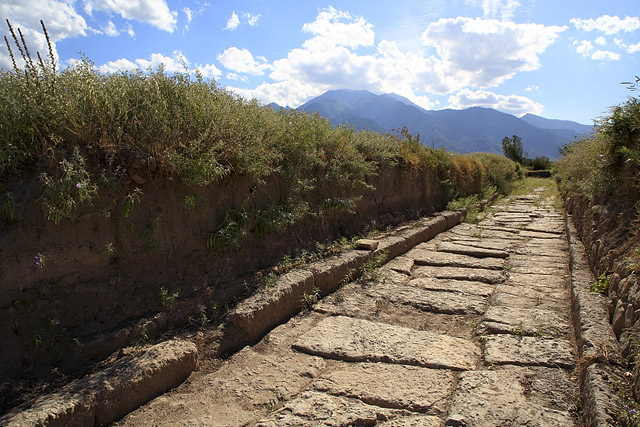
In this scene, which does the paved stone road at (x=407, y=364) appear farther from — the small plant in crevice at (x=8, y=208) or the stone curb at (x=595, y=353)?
the small plant in crevice at (x=8, y=208)

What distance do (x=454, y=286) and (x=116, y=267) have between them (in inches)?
141

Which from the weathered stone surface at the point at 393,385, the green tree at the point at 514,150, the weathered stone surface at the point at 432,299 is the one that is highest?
the green tree at the point at 514,150

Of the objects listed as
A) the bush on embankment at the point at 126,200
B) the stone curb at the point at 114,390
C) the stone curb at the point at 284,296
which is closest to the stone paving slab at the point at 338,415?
the stone curb at the point at 114,390

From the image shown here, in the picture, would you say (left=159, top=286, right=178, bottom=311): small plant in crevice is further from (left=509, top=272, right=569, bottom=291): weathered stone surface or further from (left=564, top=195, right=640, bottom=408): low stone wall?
(left=509, top=272, right=569, bottom=291): weathered stone surface

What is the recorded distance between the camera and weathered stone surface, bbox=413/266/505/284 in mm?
4969

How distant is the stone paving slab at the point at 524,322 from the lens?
334 cm

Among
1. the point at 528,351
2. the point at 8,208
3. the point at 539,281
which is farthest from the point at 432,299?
the point at 8,208

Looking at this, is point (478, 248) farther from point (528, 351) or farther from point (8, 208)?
point (8, 208)

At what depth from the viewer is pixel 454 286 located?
15.5 ft

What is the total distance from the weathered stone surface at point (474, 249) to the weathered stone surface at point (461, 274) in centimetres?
88

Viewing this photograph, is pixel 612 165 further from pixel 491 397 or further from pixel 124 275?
pixel 124 275

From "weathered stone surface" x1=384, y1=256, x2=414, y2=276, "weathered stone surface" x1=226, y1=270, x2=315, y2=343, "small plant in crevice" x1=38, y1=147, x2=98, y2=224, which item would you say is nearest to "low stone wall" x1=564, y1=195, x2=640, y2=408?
"weathered stone surface" x1=384, y1=256, x2=414, y2=276

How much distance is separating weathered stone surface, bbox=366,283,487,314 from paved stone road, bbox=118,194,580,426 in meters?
0.01

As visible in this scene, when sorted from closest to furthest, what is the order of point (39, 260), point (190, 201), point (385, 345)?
point (39, 260)
point (385, 345)
point (190, 201)
